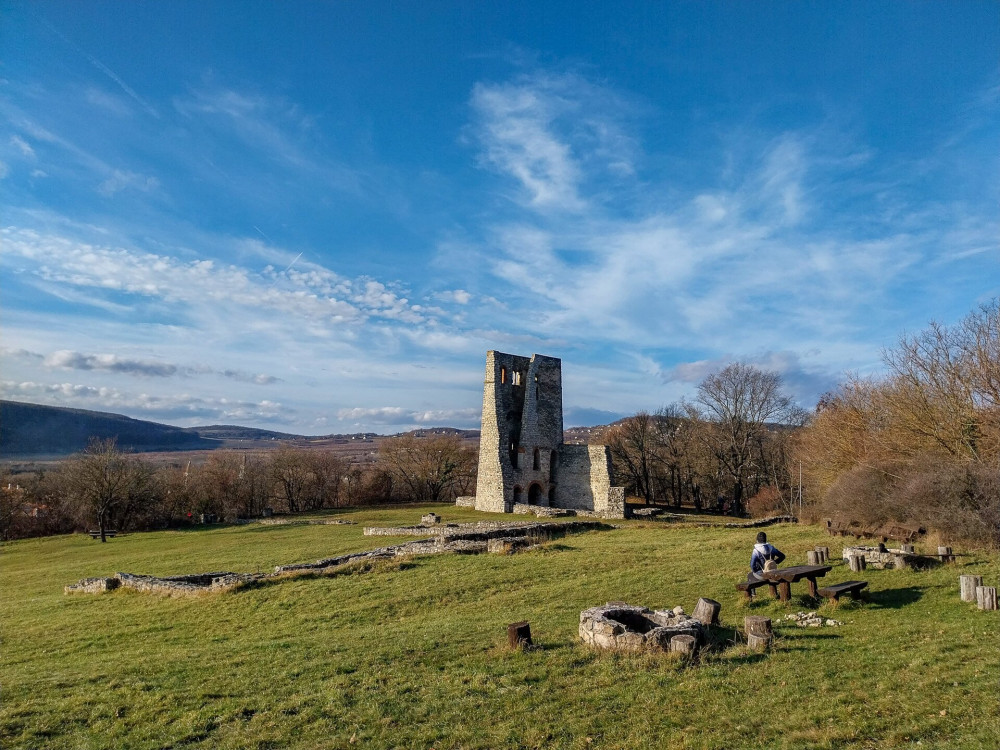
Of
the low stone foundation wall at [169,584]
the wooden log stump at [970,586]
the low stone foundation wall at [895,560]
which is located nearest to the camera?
Result: the wooden log stump at [970,586]

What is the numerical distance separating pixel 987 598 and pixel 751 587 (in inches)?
133

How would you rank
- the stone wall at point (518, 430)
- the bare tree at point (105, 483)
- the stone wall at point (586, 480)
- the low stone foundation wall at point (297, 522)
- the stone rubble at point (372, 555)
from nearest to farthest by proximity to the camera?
the stone rubble at point (372, 555)
the low stone foundation wall at point (297, 522)
the bare tree at point (105, 483)
the stone wall at point (586, 480)
the stone wall at point (518, 430)

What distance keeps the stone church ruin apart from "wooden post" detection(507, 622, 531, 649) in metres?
25.3

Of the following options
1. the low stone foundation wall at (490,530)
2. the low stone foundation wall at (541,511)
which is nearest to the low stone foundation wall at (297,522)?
the low stone foundation wall at (490,530)

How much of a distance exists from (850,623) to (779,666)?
2.60 metres

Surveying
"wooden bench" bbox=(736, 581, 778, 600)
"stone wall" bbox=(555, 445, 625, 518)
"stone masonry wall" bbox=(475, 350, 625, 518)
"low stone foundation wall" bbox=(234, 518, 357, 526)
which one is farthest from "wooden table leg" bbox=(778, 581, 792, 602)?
"low stone foundation wall" bbox=(234, 518, 357, 526)

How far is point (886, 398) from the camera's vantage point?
2392cm

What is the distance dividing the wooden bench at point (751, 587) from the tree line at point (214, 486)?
3281 centimetres

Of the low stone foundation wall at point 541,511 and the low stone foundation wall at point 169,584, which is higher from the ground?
the low stone foundation wall at point 169,584

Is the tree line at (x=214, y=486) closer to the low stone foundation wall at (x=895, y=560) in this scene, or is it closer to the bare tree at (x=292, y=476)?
the bare tree at (x=292, y=476)

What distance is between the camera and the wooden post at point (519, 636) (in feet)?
26.2

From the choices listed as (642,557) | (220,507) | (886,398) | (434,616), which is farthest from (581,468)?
(220,507)

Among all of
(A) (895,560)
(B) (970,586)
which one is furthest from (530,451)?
(B) (970,586)

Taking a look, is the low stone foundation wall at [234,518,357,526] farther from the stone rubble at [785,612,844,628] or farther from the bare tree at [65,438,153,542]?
the stone rubble at [785,612,844,628]
